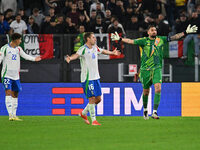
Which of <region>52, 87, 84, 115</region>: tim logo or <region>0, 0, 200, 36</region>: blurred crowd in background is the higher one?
<region>0, 0, 200, 36</region>: blurred crowd in background

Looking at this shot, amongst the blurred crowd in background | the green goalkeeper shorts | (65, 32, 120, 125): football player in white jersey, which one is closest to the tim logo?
the green goalkeeper shorts

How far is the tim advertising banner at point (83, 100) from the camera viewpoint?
55.3 feet

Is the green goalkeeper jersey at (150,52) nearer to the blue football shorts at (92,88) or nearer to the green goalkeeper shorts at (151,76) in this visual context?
the green goalkeeper shorts at (151,76)

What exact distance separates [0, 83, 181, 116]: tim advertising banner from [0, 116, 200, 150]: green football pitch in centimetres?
294

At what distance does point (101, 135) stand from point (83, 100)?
21.3ft

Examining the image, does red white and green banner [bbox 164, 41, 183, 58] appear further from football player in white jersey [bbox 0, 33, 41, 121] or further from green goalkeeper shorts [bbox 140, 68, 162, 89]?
football player in white jersey [bbox 0, 33, 41, 121]

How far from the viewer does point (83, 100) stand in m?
17.2

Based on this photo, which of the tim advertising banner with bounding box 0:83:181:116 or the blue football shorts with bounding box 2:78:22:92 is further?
the tim advertising banner with bounding box 0:83:181:116

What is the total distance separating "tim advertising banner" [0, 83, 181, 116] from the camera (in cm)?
1684

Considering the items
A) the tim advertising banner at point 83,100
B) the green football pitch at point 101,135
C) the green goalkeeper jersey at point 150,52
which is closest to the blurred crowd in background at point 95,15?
the tim advertising banner at point 83,100

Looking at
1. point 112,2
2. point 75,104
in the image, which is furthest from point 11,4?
point 75,104

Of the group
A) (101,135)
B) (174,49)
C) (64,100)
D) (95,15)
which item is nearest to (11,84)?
(64,100)

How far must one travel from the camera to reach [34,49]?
1969 cm

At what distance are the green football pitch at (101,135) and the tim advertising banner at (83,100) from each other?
2942 millimetres
